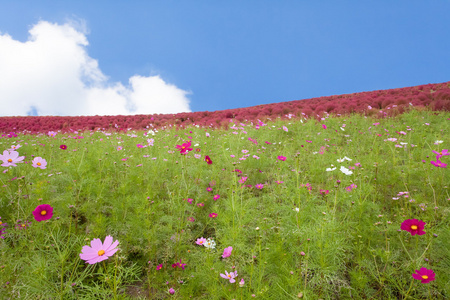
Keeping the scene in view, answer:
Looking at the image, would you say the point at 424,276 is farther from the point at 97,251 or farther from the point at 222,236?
the point at 97,251

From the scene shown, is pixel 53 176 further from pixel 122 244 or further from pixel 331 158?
pixel 331 158

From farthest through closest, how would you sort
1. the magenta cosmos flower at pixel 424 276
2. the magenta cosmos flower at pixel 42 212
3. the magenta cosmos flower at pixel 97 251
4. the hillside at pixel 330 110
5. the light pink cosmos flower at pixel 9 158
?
the hillside at pixel 330 110 < the light pink cosmos flower at pixel 9 158 < the magenta cosmos flower at pixel 42 212 < the magenta cosmos flower at pixel 424 276 < the magenta cosmos flower at pixel 97 251

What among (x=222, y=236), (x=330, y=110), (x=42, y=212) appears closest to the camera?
(x=42, y=212)

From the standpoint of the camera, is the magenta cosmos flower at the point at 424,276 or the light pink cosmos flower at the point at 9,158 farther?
the light pink cosmos flower at the point at 9,158

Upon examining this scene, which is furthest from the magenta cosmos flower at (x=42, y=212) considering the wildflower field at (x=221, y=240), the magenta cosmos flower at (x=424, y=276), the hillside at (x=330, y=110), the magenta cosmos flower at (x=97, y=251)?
the hillside at (x=330, y=110)

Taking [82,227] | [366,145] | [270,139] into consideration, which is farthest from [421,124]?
[82,227]

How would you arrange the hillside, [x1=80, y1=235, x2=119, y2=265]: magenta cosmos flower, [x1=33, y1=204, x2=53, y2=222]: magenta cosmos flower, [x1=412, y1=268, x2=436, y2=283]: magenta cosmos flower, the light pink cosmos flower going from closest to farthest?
[x1=80, y1=235, x2=119, y2=265]: magenta cosmos flower, [x1=412, y1=268, x2=436, y2=283]: magenta cosmos flower, [x1=33, y1=204, x2=53, y2=222]: magenta cosmos flower, the light pink cosmos flower, the hillside

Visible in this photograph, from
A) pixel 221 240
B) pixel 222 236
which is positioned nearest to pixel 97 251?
pixel 221 240

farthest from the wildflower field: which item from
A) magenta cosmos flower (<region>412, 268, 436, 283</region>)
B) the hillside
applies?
the hillside

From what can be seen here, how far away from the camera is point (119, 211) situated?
1711 millimetres

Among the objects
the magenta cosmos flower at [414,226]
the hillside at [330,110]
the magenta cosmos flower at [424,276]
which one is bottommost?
the magenta cosmos flower at [424,276]

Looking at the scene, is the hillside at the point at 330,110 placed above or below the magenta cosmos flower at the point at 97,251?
above

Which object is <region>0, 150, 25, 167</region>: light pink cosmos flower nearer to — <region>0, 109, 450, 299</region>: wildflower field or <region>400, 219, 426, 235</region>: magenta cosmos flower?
<region>0, 109, 450, 299</region>: wildflower field

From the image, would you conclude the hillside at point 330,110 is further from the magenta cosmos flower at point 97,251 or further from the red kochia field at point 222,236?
the magenta cosmos flower at point 97,251
